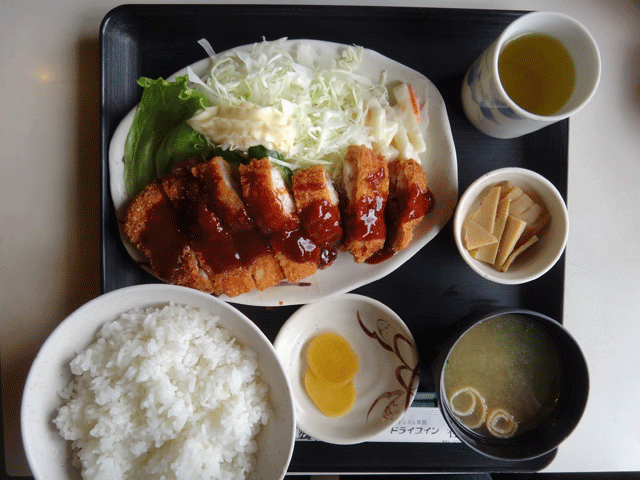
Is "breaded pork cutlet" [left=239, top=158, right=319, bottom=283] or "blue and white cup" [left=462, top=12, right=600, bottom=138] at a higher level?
"blue and white cup" [left=462, top=12, right=600, bottom=138]

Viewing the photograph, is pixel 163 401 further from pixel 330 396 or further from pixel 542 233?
pixel 542 233

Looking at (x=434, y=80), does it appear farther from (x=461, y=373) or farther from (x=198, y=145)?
(x=461, y=373)

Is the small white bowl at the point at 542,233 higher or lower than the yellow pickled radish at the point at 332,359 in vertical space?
higher

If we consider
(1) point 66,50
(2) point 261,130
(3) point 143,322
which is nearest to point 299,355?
(3) point 143,322

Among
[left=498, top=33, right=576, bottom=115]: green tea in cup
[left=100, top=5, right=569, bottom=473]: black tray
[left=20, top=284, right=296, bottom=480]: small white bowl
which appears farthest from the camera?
[left=100, top=5, right=569, bottom=473]: black tray

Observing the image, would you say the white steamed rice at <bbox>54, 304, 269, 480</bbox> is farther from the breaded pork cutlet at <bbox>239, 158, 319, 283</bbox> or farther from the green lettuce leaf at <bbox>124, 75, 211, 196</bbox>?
the green lettuce leaf at <bbox>124, 75, 211, 196</bbox>

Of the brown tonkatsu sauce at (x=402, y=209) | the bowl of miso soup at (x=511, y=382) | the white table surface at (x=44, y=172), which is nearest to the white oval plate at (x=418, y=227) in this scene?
the brown tonkatsu sauce at (x=402, y=209)

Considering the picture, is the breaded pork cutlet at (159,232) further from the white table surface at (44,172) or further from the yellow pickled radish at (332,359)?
the yellow pickled radish at (332,359)

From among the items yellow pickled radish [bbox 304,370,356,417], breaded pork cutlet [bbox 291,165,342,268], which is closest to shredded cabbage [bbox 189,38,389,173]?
breaded pork cutlet [bbox 291,165,342,268]
